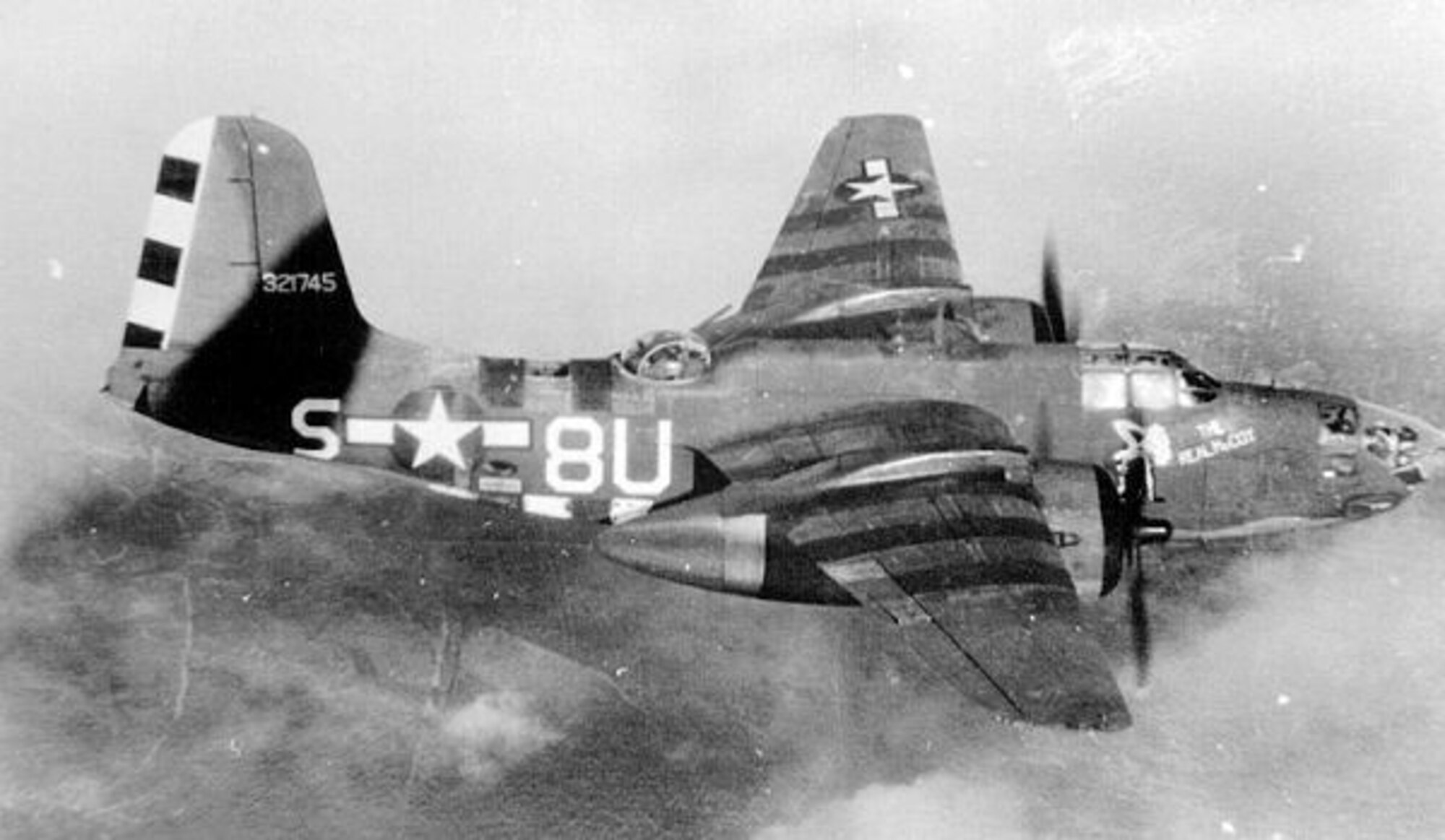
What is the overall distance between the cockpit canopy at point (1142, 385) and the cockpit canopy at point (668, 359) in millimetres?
5262

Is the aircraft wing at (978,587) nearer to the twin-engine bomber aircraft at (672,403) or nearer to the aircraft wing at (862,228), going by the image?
the twin-engine bomber aircraft at (672,403)

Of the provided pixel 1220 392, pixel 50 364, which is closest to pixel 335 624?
pixel 50 364

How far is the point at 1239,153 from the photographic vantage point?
81.0 ft

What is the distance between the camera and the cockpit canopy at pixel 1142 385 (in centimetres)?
1512

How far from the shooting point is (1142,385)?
15.1 metres

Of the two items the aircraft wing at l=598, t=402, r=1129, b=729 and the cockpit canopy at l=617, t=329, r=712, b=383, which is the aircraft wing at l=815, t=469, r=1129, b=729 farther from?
the cockpit canopy at l=617, t=329, r=712, b=383

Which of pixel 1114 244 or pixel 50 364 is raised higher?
pixel 1114 244

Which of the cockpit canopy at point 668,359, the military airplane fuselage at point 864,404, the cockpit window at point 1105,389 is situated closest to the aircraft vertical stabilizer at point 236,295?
the military airplane fuselage at point 864,404

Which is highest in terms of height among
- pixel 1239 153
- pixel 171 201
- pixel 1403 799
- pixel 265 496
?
pixel 1239 153

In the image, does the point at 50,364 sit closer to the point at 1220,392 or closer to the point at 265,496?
the point at 265,496

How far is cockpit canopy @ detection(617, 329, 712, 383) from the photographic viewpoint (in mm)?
15008

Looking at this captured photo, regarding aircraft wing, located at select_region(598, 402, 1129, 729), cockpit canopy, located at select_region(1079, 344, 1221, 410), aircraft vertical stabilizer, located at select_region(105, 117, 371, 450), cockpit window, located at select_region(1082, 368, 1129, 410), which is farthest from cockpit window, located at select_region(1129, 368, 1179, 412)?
aircraft vertical stabilizer, located at select_region(105, 117, 371, 450)

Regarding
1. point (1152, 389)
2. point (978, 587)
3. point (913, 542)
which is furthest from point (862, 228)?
point (978, 587)

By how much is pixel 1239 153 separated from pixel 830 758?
18.6 m
